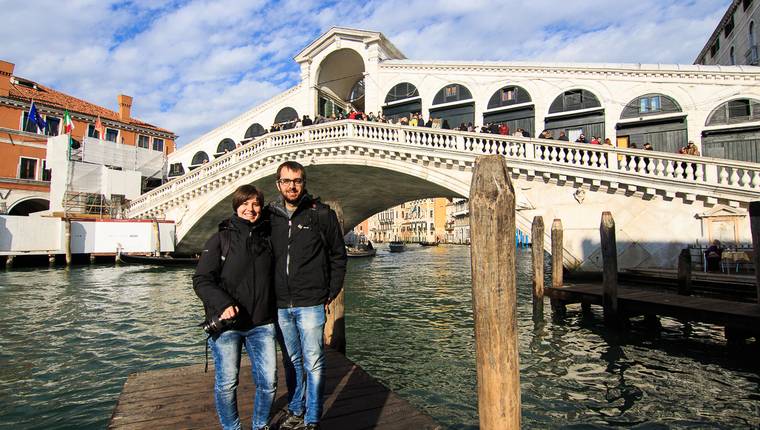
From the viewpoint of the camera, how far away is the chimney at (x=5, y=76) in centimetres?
2277

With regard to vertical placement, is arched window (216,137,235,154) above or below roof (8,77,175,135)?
below

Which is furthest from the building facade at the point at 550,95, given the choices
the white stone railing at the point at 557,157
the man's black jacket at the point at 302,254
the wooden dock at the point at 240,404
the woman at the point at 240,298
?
the woman at the point at 240,298

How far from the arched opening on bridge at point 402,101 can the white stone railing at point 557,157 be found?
160 inches

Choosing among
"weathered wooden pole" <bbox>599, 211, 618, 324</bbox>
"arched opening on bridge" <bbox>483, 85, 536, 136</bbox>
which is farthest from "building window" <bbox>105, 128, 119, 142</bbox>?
"weathered wooden pole" <bbox>599, 211, 618, 324</bbox>

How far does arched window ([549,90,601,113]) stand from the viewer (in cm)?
1409

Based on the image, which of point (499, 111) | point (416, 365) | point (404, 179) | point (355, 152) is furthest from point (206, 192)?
point (416, 365)

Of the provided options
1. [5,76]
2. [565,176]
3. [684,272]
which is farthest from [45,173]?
[684,272]

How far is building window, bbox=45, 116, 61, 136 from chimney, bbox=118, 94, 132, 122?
4.03 meters

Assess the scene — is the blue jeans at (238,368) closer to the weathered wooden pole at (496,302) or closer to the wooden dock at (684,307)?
the weathered wooden pole at (496,302)

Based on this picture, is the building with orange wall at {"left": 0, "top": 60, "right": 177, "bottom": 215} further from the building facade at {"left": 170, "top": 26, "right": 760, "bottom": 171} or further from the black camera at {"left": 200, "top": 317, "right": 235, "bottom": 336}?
the black camera at {"left": 200, "top": 317, "right": 235, "bottom": 336}

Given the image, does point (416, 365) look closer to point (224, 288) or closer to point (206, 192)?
point (224, 288)

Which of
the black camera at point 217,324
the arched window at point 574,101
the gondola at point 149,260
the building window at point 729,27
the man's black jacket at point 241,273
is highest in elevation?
the building window at point 729,27

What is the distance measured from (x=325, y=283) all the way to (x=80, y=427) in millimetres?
2692

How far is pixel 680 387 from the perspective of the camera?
440 centimetres
